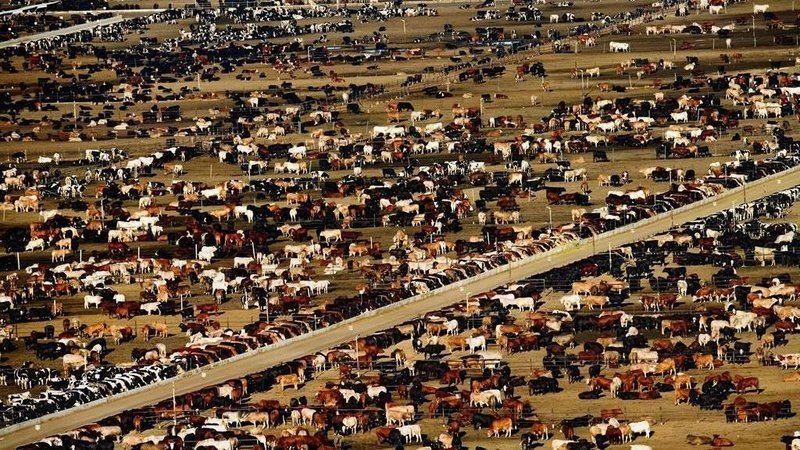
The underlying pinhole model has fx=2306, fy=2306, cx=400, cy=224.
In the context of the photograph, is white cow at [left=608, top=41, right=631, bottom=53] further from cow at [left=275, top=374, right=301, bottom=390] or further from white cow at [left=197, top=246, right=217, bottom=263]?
cow at [left=275, top=374, right=301, bottom=390]

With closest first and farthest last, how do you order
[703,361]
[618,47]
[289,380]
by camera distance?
[703,361] < [289,380] < [618,47]

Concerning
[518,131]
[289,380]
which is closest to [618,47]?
[518,131]

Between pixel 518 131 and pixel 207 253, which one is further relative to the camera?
pixel 518 131

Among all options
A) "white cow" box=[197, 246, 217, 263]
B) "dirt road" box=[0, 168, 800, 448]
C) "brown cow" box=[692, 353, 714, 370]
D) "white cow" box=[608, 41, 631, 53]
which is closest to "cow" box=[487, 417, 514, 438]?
"brown cow" box=[692, 353, 714, 370]

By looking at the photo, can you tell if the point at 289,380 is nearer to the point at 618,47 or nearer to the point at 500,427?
the point at 500,427

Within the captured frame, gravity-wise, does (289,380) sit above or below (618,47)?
below

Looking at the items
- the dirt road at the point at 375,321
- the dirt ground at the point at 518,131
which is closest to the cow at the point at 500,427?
the dirt ground at the point at 518,131

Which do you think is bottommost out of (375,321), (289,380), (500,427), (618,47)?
(500,427)
